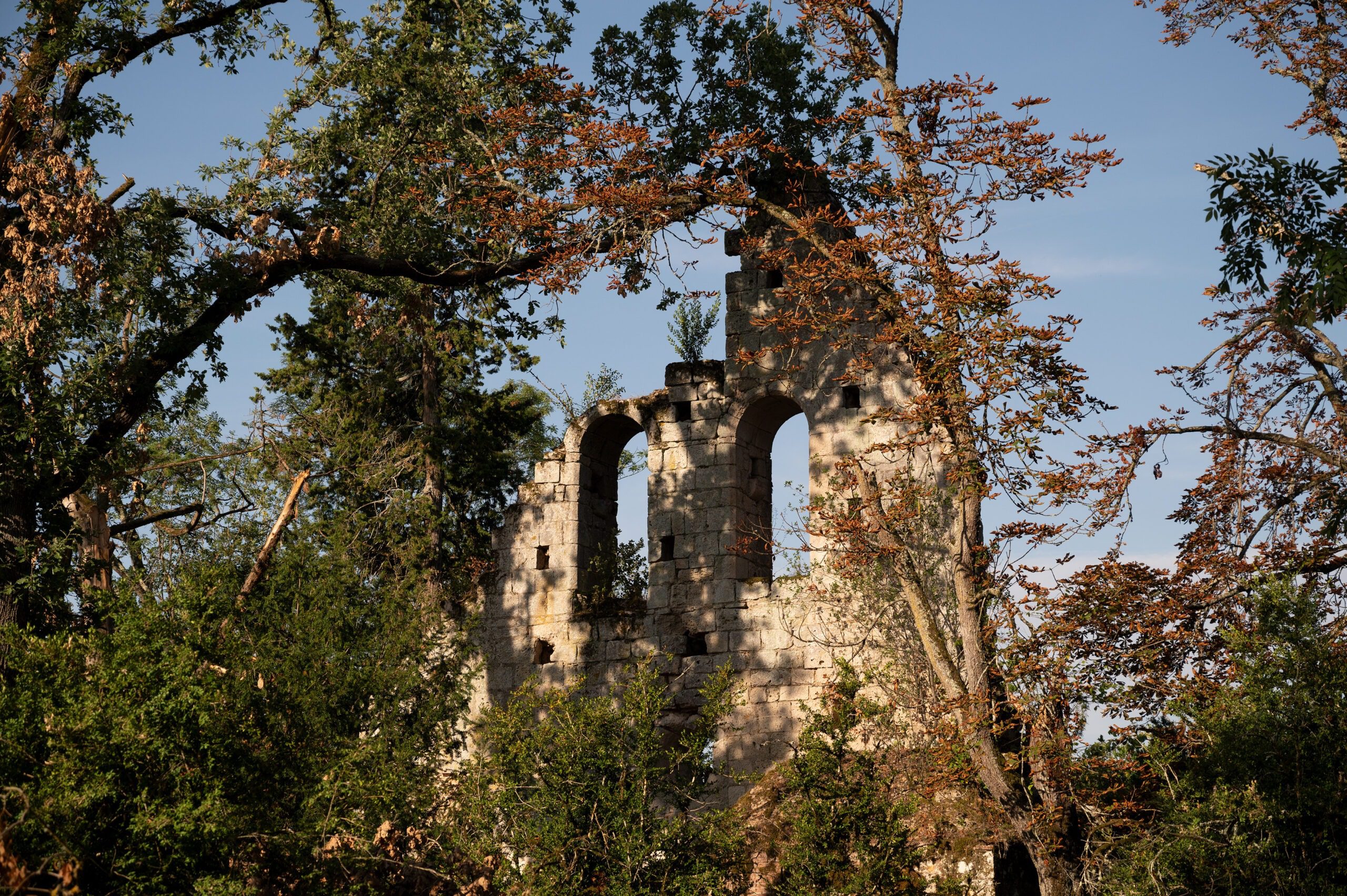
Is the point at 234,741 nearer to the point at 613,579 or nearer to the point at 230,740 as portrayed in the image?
the point at 230,740

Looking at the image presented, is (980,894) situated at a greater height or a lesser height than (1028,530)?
lesser

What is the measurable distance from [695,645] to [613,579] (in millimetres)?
1323

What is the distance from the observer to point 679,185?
44.3 ft

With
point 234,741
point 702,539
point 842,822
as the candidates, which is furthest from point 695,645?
point 234,741

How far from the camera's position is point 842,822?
33.9 feet

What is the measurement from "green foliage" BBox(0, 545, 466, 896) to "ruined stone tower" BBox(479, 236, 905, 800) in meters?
2.59

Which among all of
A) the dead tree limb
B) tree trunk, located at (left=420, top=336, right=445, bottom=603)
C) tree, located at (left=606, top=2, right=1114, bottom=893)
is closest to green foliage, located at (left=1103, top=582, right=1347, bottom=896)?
tree, located at (left=606, top=2, right=1114, bottom=893)

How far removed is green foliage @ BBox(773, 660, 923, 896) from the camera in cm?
1018

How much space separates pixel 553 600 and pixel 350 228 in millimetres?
4469

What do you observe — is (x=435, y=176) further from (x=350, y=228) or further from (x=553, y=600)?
(x=553, y=600)

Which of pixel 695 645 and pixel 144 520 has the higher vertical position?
pixel 144 520

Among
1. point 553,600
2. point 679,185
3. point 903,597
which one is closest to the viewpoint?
point 903,597

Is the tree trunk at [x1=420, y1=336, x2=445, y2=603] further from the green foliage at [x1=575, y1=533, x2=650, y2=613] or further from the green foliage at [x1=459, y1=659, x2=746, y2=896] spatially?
the green foliage at [x1=459, y1=659, x2=746, y2=896]

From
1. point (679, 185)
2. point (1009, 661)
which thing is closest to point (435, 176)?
point (679, 185)
